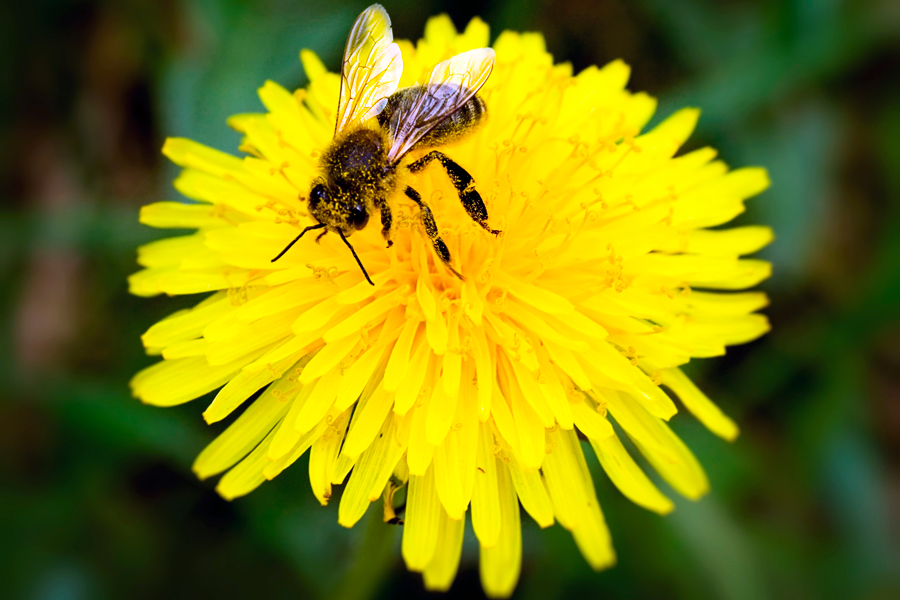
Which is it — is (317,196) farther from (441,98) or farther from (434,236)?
(441,98)

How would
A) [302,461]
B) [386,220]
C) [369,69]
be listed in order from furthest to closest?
[302,461] → [369,69] → [386,220]

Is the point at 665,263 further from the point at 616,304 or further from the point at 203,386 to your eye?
the point at 203,386

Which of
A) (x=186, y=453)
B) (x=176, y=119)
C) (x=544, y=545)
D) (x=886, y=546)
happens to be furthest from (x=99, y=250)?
(x=886, y=546)

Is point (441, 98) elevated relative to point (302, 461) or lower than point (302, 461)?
elevated

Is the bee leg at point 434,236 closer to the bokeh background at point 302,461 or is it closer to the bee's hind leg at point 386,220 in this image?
the bee's hind leg at point 386,220


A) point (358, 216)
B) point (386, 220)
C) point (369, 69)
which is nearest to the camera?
point (358, 216)

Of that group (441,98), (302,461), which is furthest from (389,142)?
(302,461)

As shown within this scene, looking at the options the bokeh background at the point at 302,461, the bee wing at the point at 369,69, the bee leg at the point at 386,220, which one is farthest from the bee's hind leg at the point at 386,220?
the bokeh background at the point at 302,461
